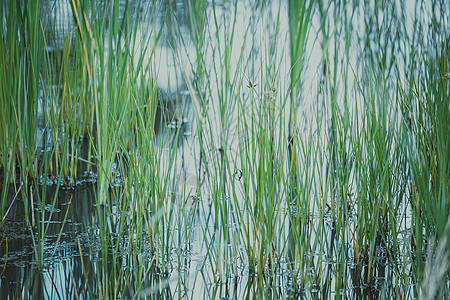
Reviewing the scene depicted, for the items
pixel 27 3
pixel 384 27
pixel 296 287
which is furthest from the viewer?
pixel 384 27

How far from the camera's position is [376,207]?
1.36 meters

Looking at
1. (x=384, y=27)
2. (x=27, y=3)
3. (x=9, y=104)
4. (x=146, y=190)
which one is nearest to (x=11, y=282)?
(x=146, y=190)

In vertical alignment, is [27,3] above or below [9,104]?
above

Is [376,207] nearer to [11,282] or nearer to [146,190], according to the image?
[146,190]

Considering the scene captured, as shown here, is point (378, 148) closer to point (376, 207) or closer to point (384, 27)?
point (376, 207)

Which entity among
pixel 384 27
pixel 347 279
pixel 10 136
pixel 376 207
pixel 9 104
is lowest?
pixel 347 279

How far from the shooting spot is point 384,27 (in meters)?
2.14

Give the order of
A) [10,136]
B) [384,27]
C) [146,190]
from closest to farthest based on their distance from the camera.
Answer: [146,190] < [10,136] < [384,27]

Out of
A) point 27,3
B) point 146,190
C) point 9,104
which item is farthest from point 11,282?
point 27,3

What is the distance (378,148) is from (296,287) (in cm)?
43

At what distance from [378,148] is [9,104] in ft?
3.85

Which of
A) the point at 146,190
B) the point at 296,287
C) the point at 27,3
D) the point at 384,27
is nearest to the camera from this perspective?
the point at 296,287

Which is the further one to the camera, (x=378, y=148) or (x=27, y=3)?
(x=27, y=3)

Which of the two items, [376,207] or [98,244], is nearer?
[376,207]
